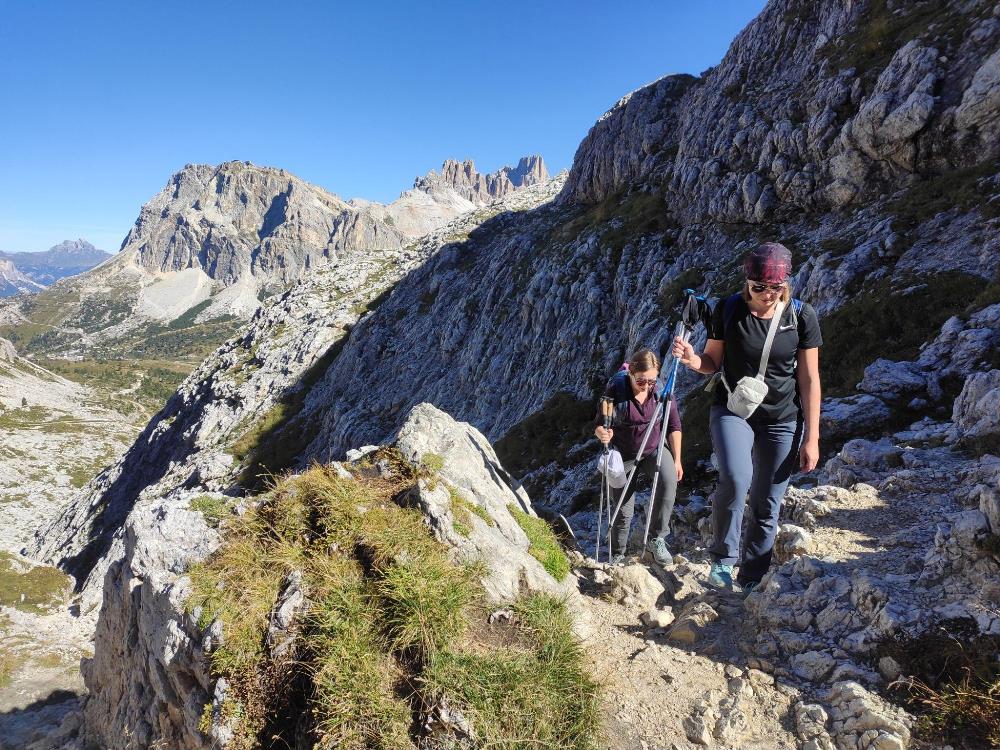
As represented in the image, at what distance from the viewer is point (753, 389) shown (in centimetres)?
569

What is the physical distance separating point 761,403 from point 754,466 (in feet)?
3.25

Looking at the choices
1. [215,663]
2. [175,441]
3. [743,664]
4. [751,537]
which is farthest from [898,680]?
[175,441]

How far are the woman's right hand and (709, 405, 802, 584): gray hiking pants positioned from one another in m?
0.73

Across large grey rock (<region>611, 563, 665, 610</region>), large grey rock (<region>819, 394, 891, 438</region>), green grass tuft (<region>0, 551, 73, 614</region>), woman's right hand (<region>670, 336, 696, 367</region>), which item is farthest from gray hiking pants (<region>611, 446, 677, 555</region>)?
green grass tuft (<region>0, 551, 73, 614</region>)

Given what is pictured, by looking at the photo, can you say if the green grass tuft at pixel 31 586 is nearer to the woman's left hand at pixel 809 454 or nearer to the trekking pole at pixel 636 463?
the trekking pole at pixel 636 463

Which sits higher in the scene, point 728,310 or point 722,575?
point 728,310

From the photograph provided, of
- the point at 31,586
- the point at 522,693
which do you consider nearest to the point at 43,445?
the point at 31,586

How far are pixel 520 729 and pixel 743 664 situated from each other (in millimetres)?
2689

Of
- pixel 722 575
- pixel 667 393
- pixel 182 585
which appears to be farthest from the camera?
pixel 667 393

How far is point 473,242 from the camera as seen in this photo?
8200cm

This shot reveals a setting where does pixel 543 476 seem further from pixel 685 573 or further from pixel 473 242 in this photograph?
pixel 473 242

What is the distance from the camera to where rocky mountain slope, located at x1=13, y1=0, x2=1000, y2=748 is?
18.2ft

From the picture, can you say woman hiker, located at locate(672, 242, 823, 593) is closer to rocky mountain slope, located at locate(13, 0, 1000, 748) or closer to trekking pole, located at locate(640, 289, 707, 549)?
trekking pole, located at locate(640, 289, 707, 549)

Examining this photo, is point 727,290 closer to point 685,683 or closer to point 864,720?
point 685,683
